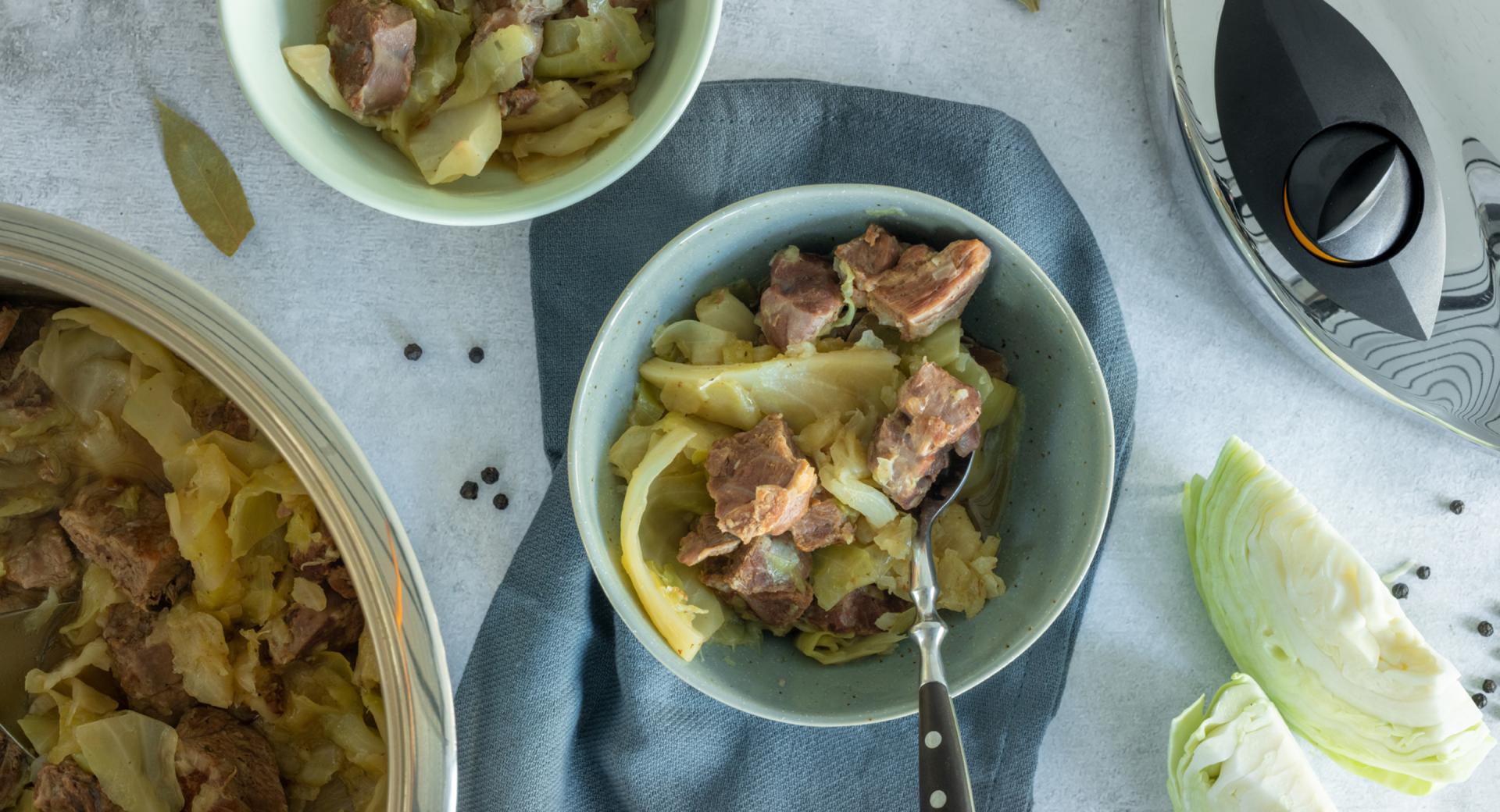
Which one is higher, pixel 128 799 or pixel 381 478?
pixel 381 478

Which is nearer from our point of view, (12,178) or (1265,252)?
(1265,252)

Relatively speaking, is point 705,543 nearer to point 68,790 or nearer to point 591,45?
point 591,45

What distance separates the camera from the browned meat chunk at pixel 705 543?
6.28ft

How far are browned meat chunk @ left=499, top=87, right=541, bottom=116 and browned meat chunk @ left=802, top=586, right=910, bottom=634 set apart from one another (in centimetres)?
109

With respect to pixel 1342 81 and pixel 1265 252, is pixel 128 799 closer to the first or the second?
pixel 1265 252

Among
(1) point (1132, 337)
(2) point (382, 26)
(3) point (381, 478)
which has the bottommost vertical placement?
(3) point (381, 478)

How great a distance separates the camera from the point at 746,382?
75.9 inches

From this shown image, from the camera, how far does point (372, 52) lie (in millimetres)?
1855

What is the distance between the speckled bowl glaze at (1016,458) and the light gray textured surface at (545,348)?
439mm

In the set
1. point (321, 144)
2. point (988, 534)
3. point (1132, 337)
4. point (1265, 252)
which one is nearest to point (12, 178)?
point (321, 144)

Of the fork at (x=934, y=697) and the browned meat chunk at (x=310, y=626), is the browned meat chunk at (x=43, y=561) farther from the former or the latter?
the fork at (x=934, y=697)

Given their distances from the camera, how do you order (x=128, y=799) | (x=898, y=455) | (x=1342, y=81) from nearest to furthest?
(x=898, y=455) < (x=128, y=799) < (x=1342, y=81)

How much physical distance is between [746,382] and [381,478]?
93 centimetres

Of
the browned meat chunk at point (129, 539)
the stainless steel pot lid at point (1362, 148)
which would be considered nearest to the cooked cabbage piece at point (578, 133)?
the browned meat chunk at point (129, 539)
